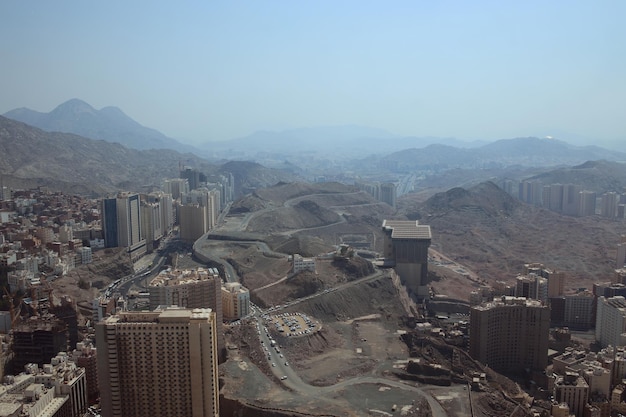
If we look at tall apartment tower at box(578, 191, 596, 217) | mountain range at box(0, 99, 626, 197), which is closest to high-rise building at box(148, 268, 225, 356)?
mountain range at box(0, 99, 626, 197)

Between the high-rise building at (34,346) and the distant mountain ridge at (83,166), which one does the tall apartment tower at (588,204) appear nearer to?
the distant mountain ridge at (83,166)

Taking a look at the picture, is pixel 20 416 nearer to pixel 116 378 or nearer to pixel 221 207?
pixel 116 378

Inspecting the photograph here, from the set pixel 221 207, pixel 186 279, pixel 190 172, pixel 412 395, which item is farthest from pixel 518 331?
pixel 190 172

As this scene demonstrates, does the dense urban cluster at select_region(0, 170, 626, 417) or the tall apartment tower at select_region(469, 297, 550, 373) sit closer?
the dense urban cluster at select_region(0, 170, 626, 417)

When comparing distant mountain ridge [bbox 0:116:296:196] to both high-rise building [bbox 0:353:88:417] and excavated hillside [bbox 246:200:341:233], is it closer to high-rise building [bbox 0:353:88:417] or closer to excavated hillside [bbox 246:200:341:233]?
excavated hillside [bbox 246:200:341:233]

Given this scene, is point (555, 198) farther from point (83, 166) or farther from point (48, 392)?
point (48, 392)

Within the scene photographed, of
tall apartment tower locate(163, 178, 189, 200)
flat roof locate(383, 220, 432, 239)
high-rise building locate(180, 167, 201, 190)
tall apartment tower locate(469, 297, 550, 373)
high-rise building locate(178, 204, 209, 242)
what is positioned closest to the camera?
tall apartment tower locate(469, 297, 550, 373)

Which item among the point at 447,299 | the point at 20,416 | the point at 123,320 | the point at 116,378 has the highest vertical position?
the point at 123,320
